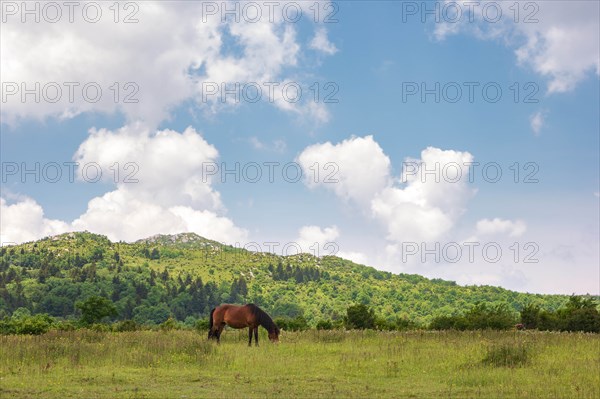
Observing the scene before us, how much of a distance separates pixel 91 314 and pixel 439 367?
57510 millimetres

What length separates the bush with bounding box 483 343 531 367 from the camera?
65.2 ft

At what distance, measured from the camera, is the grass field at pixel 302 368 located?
51.3 ft

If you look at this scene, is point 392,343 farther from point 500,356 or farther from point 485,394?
point 485,394

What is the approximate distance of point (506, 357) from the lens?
66.3ft

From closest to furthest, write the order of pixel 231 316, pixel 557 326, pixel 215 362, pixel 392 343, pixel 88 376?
pixel 88 376, pixel 215 362, pixel 392 343, pixel 231 316, pixel 557 326

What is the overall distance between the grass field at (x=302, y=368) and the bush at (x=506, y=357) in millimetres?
38

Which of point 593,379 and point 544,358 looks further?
point 544,358

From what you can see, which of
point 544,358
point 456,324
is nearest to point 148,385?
point 544,358

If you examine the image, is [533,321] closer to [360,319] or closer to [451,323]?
[451,323]

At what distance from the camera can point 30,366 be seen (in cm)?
2023

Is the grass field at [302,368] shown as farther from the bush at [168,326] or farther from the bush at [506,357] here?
the bush at [168,326]

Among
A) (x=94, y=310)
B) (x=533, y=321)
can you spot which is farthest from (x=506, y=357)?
(x=94, y=310)

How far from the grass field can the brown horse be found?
0.97 meters

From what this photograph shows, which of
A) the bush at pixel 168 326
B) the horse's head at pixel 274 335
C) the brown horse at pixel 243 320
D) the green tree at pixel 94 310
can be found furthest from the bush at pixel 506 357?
the green tree at pixel 94 310
